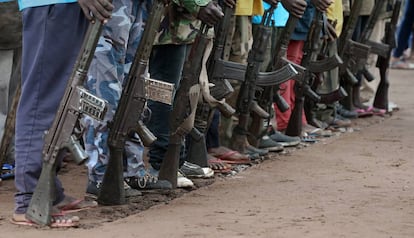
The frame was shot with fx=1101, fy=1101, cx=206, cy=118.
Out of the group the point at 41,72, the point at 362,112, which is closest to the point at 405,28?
the point at 362,112

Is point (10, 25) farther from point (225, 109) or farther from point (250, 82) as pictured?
point (250, 82)

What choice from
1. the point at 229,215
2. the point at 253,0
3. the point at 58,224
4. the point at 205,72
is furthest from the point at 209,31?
the point at 58,224

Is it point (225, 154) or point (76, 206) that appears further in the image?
point (225, 154)

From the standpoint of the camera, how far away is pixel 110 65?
18.7 ft

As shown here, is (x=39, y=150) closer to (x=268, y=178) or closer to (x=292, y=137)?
(x=268, y=178)

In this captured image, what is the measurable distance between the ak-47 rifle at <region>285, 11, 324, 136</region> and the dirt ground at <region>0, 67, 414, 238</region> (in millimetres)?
400

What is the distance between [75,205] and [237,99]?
2.34 m

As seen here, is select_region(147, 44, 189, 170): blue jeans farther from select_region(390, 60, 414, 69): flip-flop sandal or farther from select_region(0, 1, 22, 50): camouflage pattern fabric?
select_region(390, 60, 414, 69): flip-flop sandal

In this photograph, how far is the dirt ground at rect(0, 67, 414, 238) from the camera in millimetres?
5223

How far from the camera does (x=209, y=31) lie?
21.5 feet

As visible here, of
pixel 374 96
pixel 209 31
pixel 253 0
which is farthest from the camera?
pixel 374 96

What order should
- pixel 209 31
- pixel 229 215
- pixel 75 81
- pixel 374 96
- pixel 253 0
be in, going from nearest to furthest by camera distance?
1. pixel 75 81
2. pixel 229 215
3. pixel 209 31
4. pixel 253 0
5. pixel 374 96

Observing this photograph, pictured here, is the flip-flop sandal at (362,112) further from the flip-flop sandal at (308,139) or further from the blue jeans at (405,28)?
the blue jeans at (405,28)

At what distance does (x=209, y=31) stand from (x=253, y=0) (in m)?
0.93
